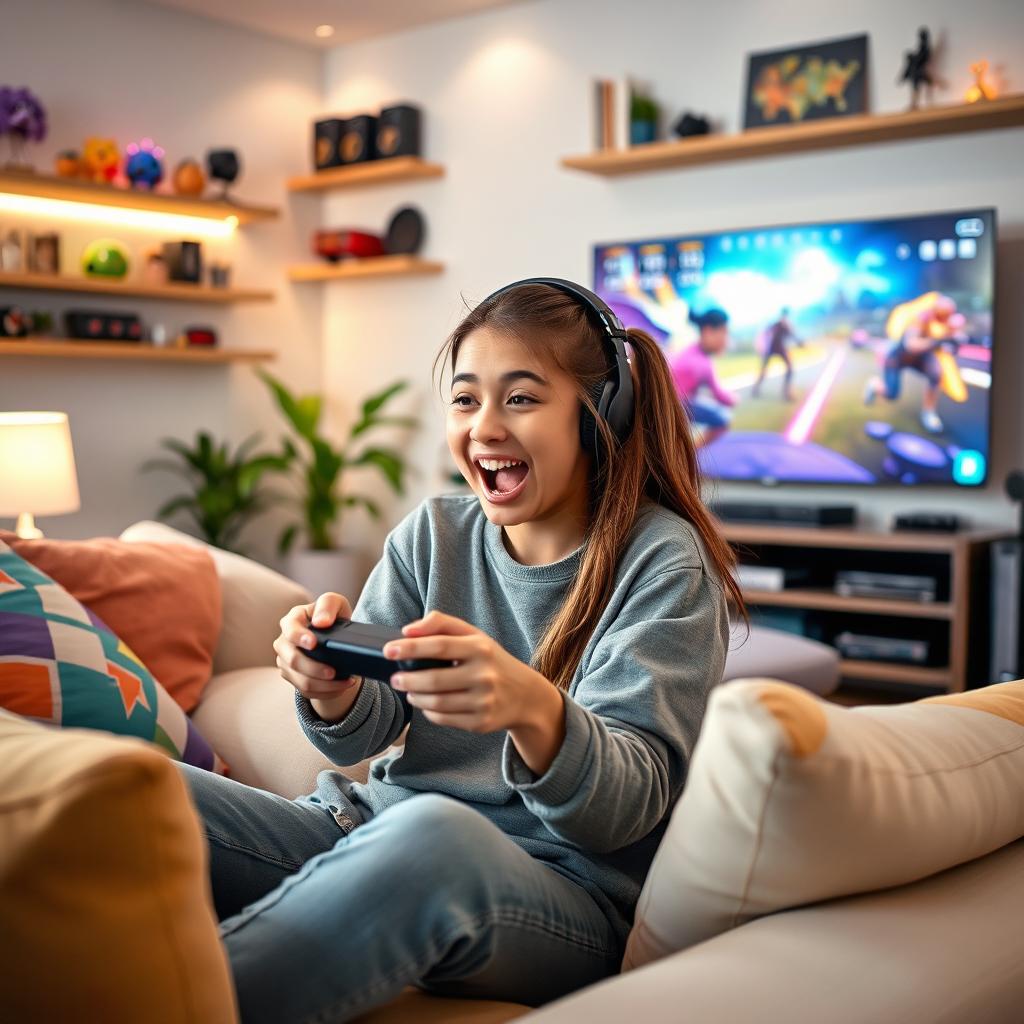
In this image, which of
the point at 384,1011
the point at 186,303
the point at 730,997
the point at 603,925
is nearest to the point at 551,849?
the point at 603,925

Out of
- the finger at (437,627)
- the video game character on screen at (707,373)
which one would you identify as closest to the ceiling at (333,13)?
the video game character on screen at (707,373)

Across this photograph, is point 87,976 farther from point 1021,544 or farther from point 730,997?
point 1021,544

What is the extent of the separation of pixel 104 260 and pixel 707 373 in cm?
234

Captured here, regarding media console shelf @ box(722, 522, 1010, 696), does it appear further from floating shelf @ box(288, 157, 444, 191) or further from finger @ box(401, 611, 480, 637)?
finger @ box(401, 611, 480, 637)

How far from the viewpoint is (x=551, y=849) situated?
1.22m

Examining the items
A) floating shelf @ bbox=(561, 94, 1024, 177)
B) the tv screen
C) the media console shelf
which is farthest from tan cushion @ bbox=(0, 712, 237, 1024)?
floating shelf @ bbox=(561, 94, 1024, 177)

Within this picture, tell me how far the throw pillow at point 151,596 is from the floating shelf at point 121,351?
2.74 meters

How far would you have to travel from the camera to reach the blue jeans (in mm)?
878

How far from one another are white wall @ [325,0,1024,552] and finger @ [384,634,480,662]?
3452 millimetres

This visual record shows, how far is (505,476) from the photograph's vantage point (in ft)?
4.55

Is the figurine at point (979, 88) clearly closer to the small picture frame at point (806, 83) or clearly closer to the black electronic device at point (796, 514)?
the small picture frame at point (806, 83)

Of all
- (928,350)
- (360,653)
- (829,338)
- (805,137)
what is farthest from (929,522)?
(360,653)

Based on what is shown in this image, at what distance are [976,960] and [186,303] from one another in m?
4.81

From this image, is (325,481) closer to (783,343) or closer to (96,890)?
(783,343)
